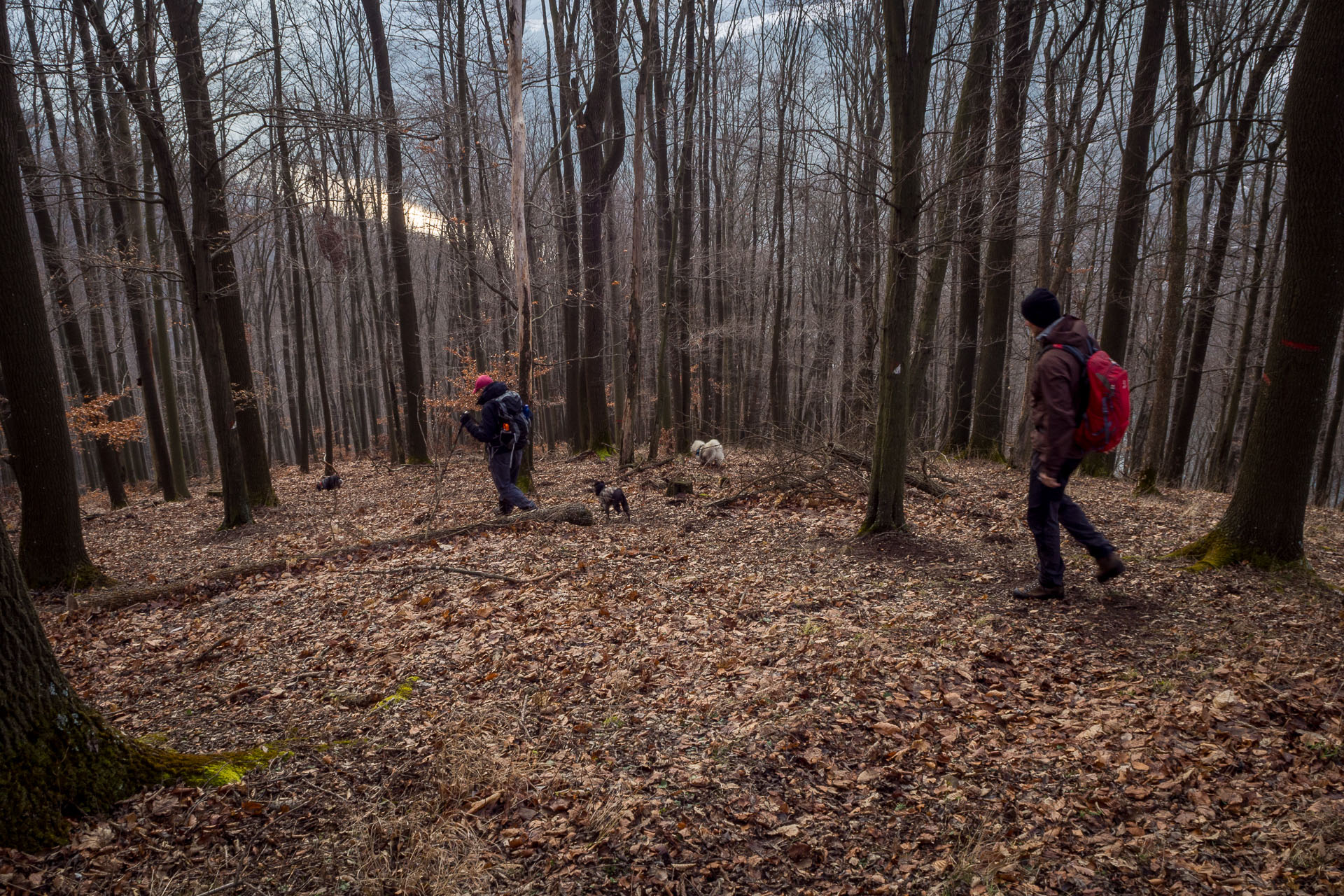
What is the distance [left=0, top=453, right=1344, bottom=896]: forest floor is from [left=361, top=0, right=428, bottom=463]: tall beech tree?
33.6 ft

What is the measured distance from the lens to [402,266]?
17.0 meters

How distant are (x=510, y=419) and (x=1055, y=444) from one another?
6941 mm

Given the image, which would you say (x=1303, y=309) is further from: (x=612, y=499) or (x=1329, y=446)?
(x=1329, y=446)

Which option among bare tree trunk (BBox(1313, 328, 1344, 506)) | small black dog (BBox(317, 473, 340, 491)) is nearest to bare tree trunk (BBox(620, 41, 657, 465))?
small black dog (BBox(317, 473, 340, 491))

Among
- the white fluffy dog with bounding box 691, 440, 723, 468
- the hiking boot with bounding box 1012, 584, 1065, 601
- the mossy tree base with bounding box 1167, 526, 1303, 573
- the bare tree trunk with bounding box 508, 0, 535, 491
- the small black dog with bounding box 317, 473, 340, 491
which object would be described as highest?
the bare tree trunk with bounding box 508, 0, 535, 491

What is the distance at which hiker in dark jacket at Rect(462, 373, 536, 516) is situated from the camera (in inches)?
358

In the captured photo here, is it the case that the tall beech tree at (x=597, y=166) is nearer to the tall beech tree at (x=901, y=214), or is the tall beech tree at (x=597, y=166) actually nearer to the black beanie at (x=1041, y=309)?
the tall beech tree at (x=901, y=214)

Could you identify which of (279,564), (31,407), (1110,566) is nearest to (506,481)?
(279,564)

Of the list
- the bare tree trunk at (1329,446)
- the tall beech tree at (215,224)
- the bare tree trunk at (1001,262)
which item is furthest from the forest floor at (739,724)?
the bare tree trunk at (1329,446)

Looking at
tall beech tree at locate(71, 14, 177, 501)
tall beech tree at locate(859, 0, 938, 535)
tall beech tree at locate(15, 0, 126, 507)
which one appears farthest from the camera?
tall beech tree at locate(71, 14, 177, 501)

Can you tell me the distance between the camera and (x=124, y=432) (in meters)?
14.3

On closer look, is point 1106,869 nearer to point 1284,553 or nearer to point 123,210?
point 1284,553

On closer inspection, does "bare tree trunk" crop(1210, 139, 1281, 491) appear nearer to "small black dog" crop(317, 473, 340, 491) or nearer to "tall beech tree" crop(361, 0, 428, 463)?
"tall beech tree" crop(361, 0, 428, 463)

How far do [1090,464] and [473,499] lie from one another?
11.4 metres
